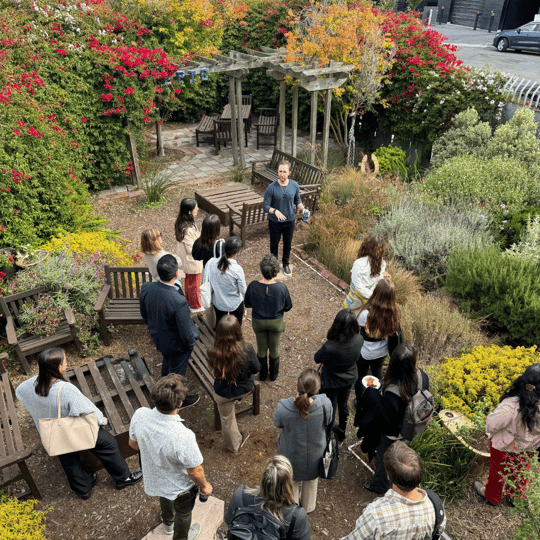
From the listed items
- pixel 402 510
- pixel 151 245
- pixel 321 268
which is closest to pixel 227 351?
pixel 402 510

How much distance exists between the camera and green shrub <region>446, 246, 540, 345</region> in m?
5.43

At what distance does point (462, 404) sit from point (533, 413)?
1.14 metres

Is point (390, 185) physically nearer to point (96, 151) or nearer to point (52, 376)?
point (96, 151)

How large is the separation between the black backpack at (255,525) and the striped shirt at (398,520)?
581 millimetres

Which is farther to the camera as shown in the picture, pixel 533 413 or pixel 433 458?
pixel 433 458

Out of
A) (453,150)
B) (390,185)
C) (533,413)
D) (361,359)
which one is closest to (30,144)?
(361,359)

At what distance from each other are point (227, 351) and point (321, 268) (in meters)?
3.98

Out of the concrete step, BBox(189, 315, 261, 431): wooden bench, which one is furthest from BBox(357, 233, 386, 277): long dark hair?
the concrete step

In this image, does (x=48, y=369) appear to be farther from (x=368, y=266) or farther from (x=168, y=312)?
(x=368, y=266)

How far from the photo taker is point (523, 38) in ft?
64.1

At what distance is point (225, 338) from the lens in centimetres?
351

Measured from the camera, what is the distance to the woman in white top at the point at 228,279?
4.50 meters

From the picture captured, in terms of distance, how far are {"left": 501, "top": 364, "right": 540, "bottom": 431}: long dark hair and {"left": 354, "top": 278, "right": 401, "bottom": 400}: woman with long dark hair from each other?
117 cm

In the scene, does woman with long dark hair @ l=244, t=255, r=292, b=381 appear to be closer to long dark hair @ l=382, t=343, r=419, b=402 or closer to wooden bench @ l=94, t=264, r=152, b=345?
long dark hair @ l=382, t=343, r=419, b=402
